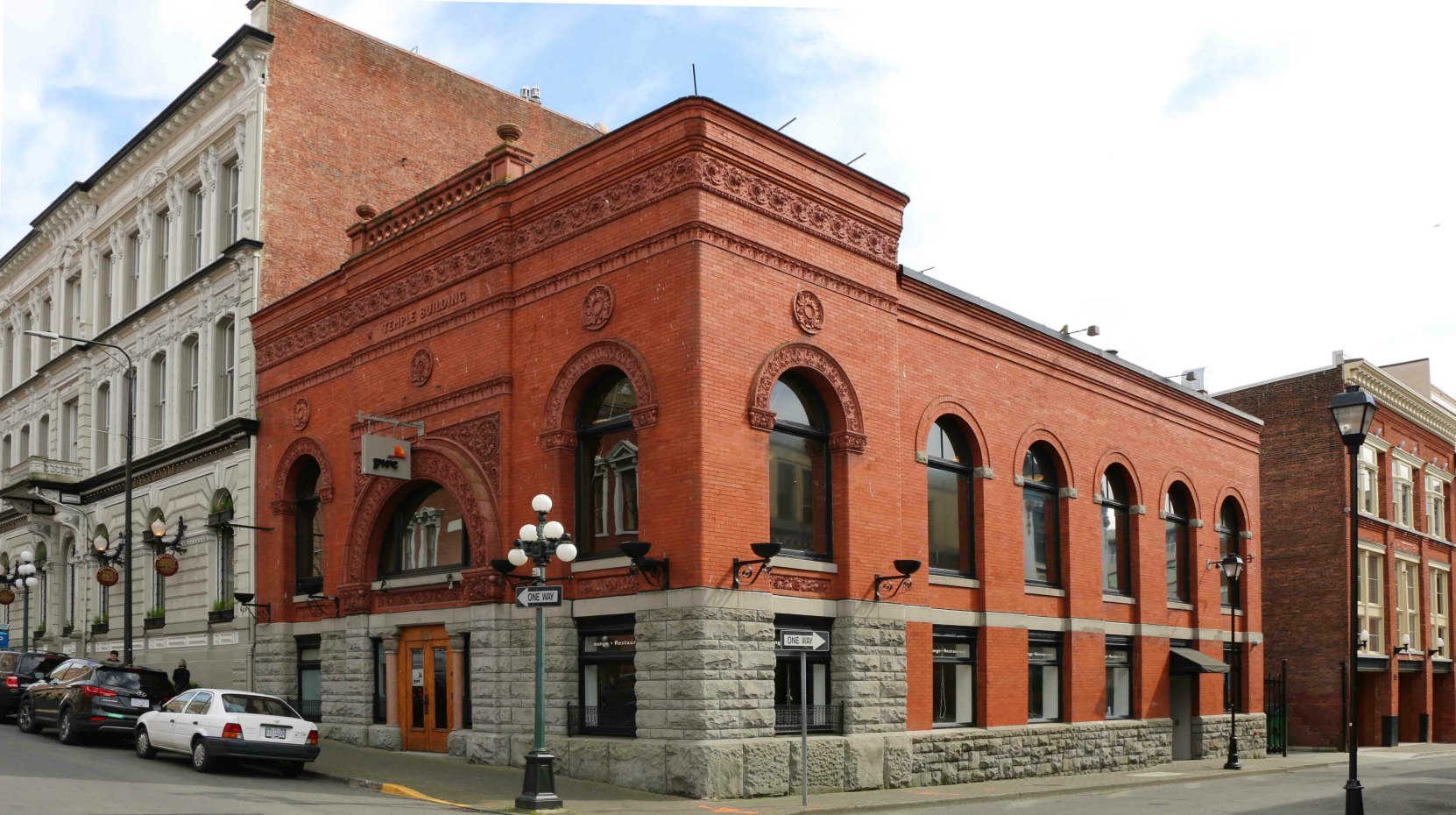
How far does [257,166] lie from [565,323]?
14870 millimetres

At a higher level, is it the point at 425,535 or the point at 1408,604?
the point at 425,535

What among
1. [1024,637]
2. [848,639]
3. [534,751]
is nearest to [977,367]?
[1024,637]

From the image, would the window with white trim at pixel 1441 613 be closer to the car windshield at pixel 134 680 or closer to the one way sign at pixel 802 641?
the one way sign at pixel 802 641

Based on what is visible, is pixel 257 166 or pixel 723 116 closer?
pixel 723 116

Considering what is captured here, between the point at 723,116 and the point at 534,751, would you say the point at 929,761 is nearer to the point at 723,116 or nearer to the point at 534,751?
the point at 534,751

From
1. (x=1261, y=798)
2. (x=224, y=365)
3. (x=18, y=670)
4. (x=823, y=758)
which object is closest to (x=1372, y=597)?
(x=1261, y=798)

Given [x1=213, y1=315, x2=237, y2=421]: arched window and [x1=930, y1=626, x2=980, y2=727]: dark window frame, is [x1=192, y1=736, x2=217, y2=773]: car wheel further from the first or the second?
[x1=213, y1=315, x2=237, y2=421]: arched window

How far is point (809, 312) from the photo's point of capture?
21.6m

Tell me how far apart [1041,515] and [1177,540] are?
6.88 metres

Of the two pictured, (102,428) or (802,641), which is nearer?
(802,641)

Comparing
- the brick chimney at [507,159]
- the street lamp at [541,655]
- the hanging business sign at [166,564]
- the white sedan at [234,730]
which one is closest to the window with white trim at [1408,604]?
the brick chimney at [507,159]

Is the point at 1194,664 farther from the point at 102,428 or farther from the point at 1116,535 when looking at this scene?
the point at 102,428

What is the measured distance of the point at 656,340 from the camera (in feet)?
66.2

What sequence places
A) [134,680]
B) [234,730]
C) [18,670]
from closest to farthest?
[234,730]
[134,680]
[18,670]
